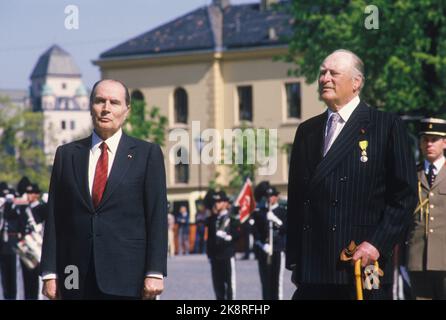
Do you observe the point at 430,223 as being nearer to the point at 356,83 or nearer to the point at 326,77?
the point at 356,83

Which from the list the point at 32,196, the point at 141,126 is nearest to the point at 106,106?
the point at 32,196

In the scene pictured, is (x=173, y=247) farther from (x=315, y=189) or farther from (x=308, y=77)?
(x=315, y=189)

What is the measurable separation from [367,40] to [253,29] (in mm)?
47933

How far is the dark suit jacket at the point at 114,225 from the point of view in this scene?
8.31 m

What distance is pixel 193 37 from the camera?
3280 inches

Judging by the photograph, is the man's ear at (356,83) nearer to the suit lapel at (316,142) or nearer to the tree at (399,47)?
the suit lapel at (316,142)

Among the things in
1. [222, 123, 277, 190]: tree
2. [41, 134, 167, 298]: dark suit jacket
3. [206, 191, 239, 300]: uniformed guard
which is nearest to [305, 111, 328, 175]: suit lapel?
[41, 134, 167, 298]: dark suit jacket

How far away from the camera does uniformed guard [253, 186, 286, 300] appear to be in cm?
2111

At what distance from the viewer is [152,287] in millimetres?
8211

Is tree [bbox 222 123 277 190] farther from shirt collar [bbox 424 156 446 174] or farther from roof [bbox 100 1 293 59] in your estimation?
shirt collar [bbox 424 156 446 174]

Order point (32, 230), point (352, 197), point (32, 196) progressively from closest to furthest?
1. point (352, 197)
2. point (32, 230)
3. point (32, 196)

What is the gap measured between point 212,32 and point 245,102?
169 inches

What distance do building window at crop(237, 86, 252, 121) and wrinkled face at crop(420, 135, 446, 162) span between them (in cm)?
6798

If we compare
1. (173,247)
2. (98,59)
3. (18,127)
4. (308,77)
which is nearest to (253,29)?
(98,59)
